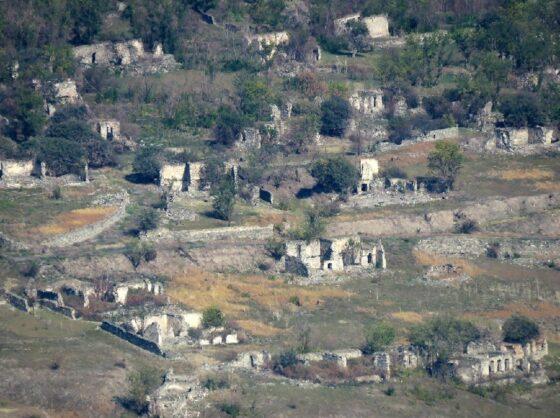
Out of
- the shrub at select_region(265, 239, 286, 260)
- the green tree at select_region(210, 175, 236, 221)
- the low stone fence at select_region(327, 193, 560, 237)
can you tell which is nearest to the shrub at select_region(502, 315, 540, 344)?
the shrub at select_region(265, 239, 286, 260)

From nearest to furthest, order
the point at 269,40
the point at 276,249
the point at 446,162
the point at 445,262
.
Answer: the point at 276,249 < the point at 445,262 < the point at 446,162 < the point at 269,40

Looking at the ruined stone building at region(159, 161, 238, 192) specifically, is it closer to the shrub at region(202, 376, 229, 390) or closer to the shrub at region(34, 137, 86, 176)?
the shrub at region(34, 137, 86, 176)

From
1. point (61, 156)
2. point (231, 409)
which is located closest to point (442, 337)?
point (231, 409)

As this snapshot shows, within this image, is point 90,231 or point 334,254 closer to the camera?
point 90,231

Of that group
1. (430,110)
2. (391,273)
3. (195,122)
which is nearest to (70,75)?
(195,122)

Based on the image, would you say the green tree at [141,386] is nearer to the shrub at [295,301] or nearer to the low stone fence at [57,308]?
the low stone fence at [57,308]

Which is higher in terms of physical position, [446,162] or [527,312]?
[446,162]

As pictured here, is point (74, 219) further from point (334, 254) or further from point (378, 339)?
point (378, 339)
